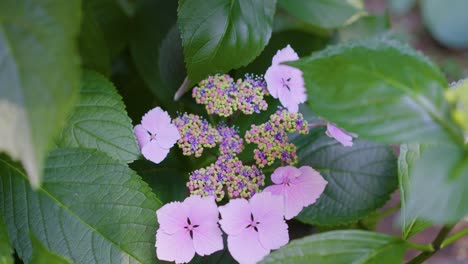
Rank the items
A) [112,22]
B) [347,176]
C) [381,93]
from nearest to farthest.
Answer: [381,93] < [347,176] < [112,22]

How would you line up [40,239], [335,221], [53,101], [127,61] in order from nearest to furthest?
1. [53,101]
2. [40,239]
3. [335,221]
4. [127,61]

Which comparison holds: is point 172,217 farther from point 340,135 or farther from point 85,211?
point 340,135

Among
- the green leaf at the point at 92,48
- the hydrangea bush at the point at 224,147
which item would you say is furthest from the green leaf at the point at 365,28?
the green leaf at the point at 92,48

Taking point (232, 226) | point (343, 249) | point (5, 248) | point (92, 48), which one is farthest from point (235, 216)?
point (92, 48)

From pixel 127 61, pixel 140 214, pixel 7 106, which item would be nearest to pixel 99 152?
pixel 140 214

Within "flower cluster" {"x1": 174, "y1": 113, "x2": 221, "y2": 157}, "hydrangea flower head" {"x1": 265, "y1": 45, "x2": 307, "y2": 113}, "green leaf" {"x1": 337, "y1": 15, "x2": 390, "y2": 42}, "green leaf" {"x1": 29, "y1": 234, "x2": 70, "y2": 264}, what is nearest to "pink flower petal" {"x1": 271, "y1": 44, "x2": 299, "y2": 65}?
"hydrangea flower head" {"x1": 265, "y1": 45, "x2": 307, "y2": 113}

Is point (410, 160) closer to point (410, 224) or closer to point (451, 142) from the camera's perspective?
point (410, 224)

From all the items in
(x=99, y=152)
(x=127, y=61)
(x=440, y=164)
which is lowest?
(x=127, y=61)
